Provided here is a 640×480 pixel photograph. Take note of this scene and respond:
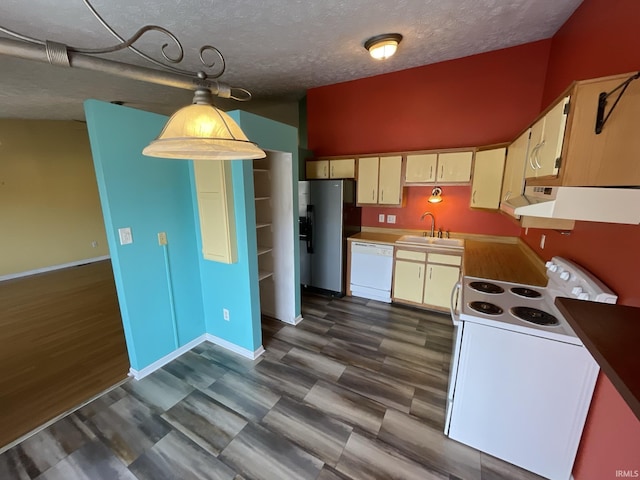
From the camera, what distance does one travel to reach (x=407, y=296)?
3.45 metres

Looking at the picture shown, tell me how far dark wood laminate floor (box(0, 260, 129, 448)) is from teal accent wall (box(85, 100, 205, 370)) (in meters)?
0.45

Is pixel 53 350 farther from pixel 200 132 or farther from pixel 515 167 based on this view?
pixel 515 167

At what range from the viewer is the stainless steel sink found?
3254mm

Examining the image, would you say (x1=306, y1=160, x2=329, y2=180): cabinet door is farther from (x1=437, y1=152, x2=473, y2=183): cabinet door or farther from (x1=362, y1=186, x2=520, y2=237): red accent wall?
(x1=437, y1=152, x2=473, y2=183): cabinet door

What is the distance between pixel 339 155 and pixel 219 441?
366cm

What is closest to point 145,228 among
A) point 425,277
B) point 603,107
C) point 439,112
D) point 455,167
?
point 603,107

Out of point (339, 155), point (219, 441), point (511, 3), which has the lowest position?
point (219, 441)

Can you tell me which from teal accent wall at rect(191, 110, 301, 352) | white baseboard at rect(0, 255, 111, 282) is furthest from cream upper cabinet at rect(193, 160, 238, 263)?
white baseboard at rect(0, 255, 111, 282)

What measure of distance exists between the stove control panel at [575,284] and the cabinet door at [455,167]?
5.16ft

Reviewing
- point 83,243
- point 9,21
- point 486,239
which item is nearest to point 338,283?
point 486,239

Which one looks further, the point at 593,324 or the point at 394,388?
the point at 394,388

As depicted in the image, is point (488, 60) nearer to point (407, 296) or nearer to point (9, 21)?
point (407, 296)

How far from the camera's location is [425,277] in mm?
3279

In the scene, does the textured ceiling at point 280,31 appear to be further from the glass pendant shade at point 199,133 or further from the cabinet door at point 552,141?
the glass pendant shade at point 199,133
